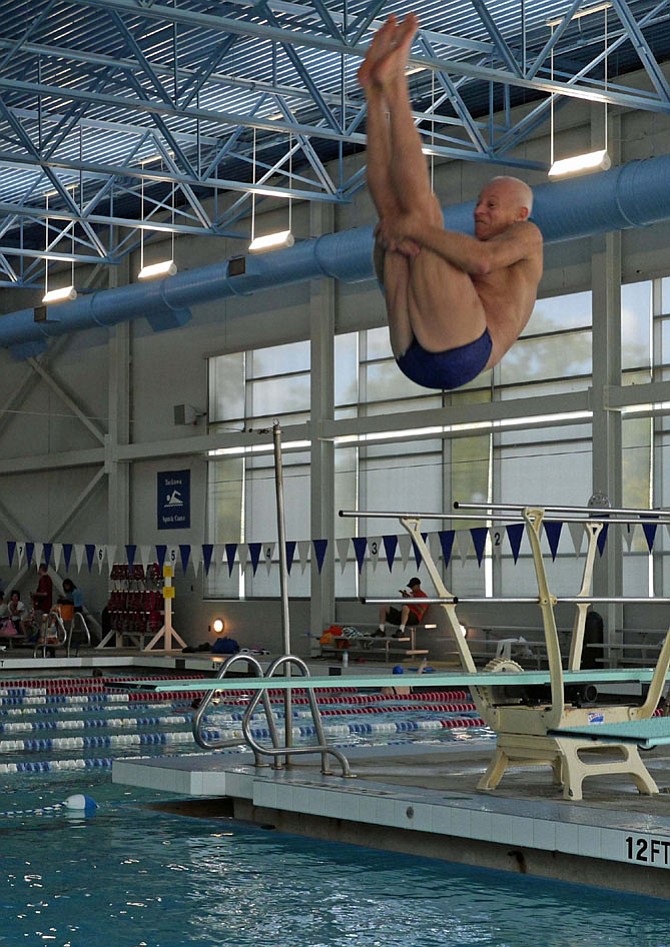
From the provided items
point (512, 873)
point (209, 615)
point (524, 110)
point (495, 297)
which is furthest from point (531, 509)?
point (209, 615)

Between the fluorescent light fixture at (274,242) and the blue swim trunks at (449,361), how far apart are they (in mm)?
15365

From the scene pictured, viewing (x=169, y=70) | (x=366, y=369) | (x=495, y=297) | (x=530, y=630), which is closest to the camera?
(x=495, y=297)

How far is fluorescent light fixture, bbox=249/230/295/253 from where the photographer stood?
1831 centimetres

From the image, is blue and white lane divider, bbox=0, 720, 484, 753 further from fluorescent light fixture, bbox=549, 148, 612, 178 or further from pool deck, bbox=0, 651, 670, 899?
fluorescent light fixture, bbox=549, 148, 612, 178

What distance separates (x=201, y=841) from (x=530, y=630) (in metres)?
10.8

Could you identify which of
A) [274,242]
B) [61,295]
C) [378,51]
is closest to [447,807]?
[378,51]

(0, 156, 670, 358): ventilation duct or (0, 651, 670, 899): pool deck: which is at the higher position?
(0, 156, 670, 358): ventilation duct

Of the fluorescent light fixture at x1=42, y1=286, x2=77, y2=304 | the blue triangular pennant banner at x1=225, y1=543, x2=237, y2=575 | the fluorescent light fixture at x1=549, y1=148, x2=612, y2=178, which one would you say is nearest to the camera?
the fluorescent light fixture at x1=549, y1=148, x2=612, y2=178

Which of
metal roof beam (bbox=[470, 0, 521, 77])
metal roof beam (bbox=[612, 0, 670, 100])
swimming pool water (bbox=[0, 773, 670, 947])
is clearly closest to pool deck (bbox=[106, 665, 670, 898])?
swimming pool water (bbox=[0, 773, 670, 947])

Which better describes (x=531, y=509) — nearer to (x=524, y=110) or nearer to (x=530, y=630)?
(x=530, y=630)

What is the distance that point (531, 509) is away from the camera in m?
6.39

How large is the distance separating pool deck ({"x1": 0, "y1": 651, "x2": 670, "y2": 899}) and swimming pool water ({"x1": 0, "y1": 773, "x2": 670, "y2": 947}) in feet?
0.36

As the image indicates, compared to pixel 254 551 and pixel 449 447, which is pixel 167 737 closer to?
pixel 254 551

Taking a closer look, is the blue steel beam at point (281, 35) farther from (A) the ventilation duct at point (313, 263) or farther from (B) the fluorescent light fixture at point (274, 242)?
(B) the fluorescent light fixture at point (274, 242)
